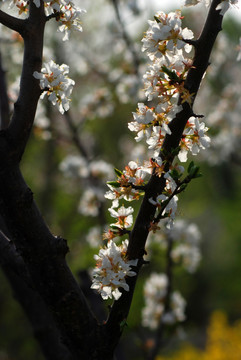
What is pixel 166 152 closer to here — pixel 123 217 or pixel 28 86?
pixel 123 217

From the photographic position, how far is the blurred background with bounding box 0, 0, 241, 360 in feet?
15.7

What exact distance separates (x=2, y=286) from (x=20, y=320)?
772mm

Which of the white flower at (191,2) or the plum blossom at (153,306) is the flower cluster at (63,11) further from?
the plum blossom at (153,306)

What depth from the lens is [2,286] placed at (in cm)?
938

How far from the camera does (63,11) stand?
63.4 inches

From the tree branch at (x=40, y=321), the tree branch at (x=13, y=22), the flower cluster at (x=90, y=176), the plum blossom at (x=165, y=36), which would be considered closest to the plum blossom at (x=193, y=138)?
the plum blossom at (x=165, y=36)

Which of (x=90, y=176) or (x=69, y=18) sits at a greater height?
(x=90, y=176)

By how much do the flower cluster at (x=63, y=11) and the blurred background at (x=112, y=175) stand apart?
639 millimetres

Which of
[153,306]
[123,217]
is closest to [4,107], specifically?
[123,217]

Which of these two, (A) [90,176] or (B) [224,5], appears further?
(A) [90,176]

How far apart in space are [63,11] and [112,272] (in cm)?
91

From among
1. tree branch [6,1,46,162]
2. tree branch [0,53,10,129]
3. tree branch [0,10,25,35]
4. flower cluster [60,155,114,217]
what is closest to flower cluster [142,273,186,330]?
flower cluster [60,155,114,217]

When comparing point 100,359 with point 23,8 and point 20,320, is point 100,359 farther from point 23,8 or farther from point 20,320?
point 20,320

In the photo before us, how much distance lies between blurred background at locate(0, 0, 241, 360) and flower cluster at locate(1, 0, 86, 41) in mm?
639
